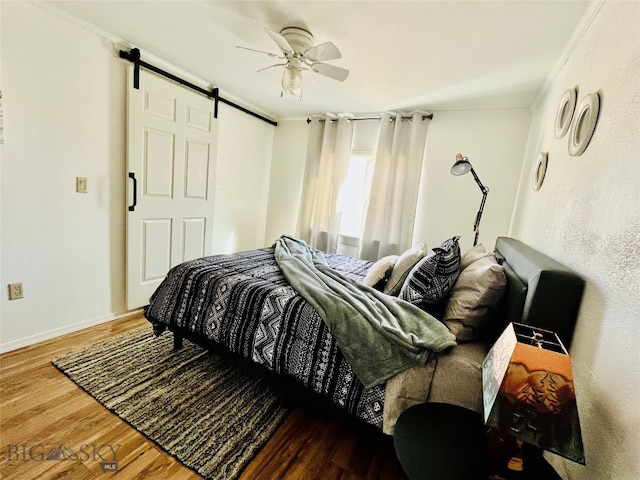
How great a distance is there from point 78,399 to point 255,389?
96 cm

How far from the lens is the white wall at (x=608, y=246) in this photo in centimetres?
75

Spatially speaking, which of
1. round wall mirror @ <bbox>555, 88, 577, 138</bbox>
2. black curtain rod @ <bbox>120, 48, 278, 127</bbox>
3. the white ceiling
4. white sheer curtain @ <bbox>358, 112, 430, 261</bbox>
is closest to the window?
white sheer curtain @ <bbox>358, 112, 430, 261</bbox>

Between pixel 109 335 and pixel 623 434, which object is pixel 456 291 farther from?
pixel 109 335

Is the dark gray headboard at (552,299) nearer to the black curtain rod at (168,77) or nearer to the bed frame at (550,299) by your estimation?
the bed frame at (550,299)

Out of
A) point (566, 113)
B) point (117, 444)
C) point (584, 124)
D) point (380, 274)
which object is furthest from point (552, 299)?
point (117, 444)

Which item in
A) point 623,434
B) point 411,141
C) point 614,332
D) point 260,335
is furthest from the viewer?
point 411,141

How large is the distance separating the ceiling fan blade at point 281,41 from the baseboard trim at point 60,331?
2.63 m

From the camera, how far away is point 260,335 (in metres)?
1.59

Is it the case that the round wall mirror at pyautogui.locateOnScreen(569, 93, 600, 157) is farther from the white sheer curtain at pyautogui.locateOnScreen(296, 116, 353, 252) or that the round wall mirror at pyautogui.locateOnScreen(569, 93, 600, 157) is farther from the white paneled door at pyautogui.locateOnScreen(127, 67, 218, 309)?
the white paneled door at pyautogui.locateOnScreen(127, 67, 218, 309)

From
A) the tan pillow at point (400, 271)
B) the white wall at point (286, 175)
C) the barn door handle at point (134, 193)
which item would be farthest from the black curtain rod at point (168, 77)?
the tan pillow at point (400, 271)

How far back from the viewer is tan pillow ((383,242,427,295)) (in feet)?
5.87

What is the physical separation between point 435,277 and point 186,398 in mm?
1570

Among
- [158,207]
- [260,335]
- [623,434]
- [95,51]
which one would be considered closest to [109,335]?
[158,207]

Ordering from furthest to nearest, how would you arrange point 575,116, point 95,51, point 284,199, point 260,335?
point 284,199
point 95,51
point 260,335
point 575,116
